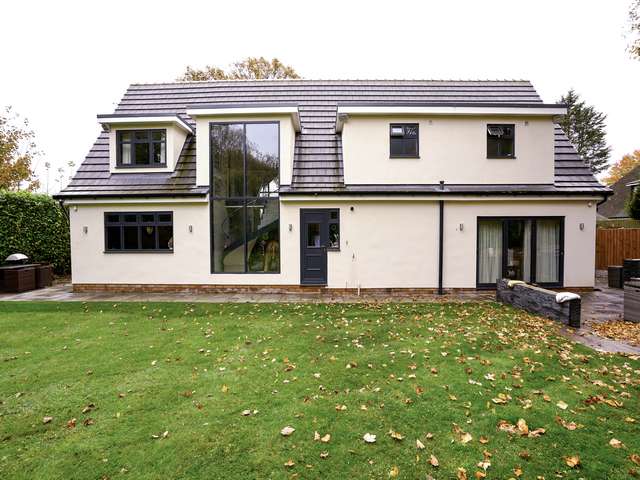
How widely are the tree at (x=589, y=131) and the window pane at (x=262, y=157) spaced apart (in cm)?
4551

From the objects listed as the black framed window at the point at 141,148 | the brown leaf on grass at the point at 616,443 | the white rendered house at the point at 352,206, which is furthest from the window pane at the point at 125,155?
the brown leaf on grass at the point at 616,443

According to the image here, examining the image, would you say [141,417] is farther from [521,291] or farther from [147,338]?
[521,291]

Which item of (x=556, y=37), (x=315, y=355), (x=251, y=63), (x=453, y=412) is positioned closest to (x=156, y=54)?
(x=251, y=63)

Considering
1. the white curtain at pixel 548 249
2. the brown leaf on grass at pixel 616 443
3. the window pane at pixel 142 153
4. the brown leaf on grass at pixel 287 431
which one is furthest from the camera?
the window pane at pixel 142 153

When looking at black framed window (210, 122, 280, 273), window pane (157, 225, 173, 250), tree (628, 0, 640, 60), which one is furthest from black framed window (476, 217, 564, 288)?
window pane (157, 225, 173, 250)

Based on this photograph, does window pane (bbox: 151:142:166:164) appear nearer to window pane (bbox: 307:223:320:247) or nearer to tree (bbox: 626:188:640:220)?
window pane (bbox: 307:223:320:247)

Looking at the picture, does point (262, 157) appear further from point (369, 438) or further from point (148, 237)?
point (369, 438)

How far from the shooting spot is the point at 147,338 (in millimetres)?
7027

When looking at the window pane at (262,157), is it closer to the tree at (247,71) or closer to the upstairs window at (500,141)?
the upstairs window at (500,141)

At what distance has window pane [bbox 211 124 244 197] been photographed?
39.7 ft

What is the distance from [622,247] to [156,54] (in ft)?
98.0

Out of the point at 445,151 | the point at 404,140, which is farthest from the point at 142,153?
the point at 445,151

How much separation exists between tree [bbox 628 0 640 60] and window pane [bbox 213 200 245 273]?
1418 cm

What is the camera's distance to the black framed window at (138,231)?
12070mm
